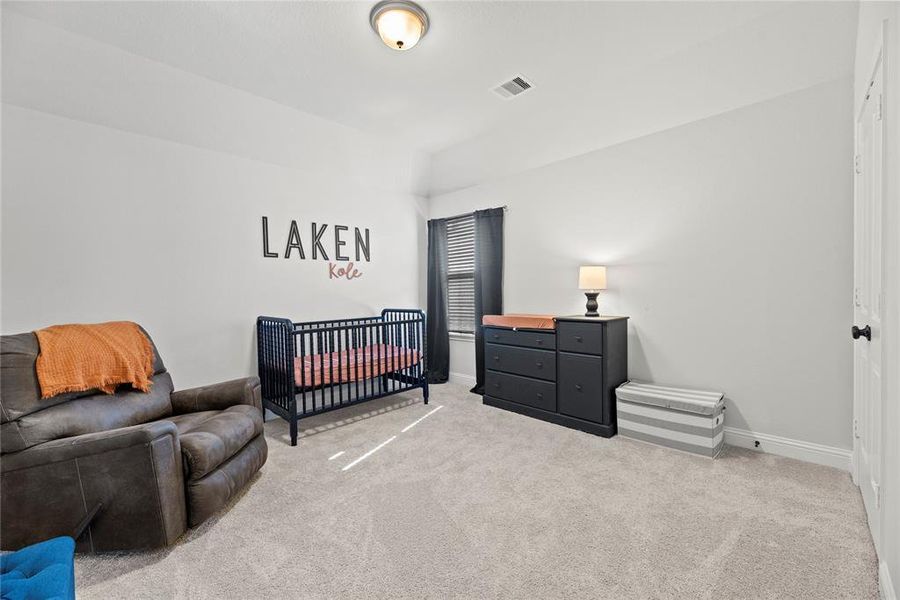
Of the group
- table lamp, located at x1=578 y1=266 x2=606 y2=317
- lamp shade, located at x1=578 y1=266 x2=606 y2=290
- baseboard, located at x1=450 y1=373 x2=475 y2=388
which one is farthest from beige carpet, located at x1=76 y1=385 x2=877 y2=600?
baseboard, located at x1=450 y1=373 x2=475 y2=388

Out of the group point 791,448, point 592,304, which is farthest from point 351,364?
point 791,448

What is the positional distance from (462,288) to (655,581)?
331 centimetres

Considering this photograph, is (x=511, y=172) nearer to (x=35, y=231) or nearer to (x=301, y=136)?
(x=301, y=136)

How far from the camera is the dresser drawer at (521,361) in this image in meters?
3.16

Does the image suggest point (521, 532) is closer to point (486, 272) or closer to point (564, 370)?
point (564, 370)

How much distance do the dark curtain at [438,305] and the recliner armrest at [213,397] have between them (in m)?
2.36

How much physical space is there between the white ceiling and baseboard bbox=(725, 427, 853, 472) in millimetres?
2391

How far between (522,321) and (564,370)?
538 mm

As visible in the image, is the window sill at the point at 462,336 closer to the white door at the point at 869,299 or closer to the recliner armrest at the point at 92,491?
the white door at the point at 869,299

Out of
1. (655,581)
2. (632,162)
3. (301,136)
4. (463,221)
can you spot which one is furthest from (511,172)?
(655,581)

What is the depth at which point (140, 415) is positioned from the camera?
82.6 inches

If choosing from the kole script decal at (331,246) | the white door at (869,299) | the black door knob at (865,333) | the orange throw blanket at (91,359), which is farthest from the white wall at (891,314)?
the kole script decal at (331,246)

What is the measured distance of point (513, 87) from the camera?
110 inches

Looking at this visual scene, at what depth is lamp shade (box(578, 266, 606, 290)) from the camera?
10.2ft
